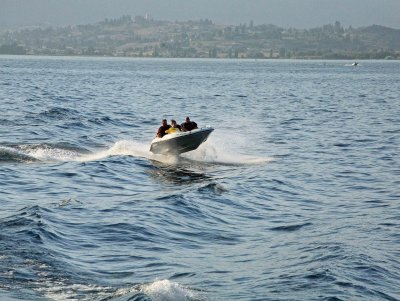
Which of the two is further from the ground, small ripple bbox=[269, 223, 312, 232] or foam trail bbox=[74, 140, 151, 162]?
small ripple bbox=[269, 223, 312, 232]

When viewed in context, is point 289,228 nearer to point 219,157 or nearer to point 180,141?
point 180,141

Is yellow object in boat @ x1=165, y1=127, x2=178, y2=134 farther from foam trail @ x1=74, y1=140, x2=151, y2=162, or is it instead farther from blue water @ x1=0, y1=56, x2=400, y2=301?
foam trail @ x1=74, y1=140, x2=151, y2=162

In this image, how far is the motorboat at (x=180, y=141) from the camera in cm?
3738

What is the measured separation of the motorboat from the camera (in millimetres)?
37375

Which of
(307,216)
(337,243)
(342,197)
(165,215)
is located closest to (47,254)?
(165,215)

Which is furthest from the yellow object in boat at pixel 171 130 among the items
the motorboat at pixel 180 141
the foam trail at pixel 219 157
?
the foam trail at pixel 219 157

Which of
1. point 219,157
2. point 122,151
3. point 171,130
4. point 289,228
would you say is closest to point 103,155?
point 122,151

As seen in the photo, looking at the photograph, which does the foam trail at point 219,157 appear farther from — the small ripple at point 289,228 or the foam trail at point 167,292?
the foam trail at point 167,292

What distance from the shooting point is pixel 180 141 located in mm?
37531

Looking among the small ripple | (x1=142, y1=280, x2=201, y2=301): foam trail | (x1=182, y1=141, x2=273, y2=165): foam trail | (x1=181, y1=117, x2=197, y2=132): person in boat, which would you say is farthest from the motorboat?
(x1=142, y1=280, x2=201, y2=301): foam trail

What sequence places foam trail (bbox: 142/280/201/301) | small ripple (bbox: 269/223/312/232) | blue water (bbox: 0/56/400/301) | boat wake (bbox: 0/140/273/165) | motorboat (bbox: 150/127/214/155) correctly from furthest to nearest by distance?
motorboat (bbox: 150/127/214/155) < boat wake (bbox: 0/140/273/165) < small ripple (bbox: 269/223/312/232) < blue water (bbox: 0/56/400/301) < foam trail (bbox: 142/280/201/301)

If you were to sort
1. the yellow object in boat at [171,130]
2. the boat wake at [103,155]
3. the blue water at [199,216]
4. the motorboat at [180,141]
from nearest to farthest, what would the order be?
the blue water at [199,216], the boat wake at [103,155], the motorboat at [180,141], the yellow object in boat at [171,130]

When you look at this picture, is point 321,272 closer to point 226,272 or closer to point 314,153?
point 226,272

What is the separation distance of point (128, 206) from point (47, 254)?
6.77 metres
